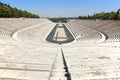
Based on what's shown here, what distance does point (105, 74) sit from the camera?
11.6 meters

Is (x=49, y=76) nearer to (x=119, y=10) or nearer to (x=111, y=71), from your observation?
(x=111, y=71)

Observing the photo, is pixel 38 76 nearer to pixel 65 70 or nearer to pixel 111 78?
pixel 65 70

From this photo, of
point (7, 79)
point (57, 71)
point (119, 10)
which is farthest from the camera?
point (119, 10)

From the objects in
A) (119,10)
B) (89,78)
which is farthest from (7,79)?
(119,10)

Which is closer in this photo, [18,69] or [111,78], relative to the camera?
[111,78]

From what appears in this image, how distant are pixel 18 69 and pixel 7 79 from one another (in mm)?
2044

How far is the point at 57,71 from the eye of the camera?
12.4 metres

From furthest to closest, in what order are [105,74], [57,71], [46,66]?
[46,66] < [57,71] < [105,74]

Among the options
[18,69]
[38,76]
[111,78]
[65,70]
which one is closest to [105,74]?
[111,78]

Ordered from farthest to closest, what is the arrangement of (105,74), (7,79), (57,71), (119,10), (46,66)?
(119,10), (46,66), (57,71), (105,74), (7,79)

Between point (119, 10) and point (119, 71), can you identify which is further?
point (119, 10)

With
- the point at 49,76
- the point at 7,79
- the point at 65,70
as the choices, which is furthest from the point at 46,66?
the point at 7,79

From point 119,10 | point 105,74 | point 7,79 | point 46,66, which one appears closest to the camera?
point 7,79

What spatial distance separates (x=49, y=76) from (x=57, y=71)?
127 cm
